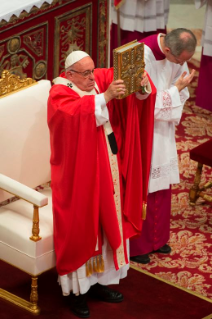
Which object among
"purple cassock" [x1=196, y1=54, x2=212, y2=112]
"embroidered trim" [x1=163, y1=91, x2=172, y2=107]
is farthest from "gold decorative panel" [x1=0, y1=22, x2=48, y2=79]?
"purple cassock" [x1=196, y1=54, x2=212, y2=112]

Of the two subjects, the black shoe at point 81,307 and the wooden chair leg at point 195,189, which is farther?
the wooden chair leg at point 195,189

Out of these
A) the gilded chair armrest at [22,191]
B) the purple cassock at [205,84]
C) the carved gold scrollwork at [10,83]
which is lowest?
the purple cassock at [205,84]

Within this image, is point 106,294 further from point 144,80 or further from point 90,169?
point 144,80

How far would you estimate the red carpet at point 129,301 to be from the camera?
512 centimetres

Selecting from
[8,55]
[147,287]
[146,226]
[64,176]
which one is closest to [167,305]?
[147,287]

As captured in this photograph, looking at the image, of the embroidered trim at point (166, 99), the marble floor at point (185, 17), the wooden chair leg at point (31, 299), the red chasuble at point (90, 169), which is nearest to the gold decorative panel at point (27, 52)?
the red chasuble at point (90, 169)

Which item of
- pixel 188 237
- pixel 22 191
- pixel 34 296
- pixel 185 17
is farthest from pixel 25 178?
pixel 185 17

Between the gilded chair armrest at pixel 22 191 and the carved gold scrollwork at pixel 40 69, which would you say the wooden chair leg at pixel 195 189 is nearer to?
the carved gold scrollwork at pixel 40 69

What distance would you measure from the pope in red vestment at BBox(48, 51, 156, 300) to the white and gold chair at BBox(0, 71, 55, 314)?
5.7 inches

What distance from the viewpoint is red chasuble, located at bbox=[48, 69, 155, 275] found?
4.64m

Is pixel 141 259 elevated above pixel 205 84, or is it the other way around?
pixel 205 84

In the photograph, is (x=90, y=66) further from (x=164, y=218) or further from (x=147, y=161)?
(x=164, y=218)

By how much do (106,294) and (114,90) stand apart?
145 centimetres

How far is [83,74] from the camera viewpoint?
4699 millimetres
